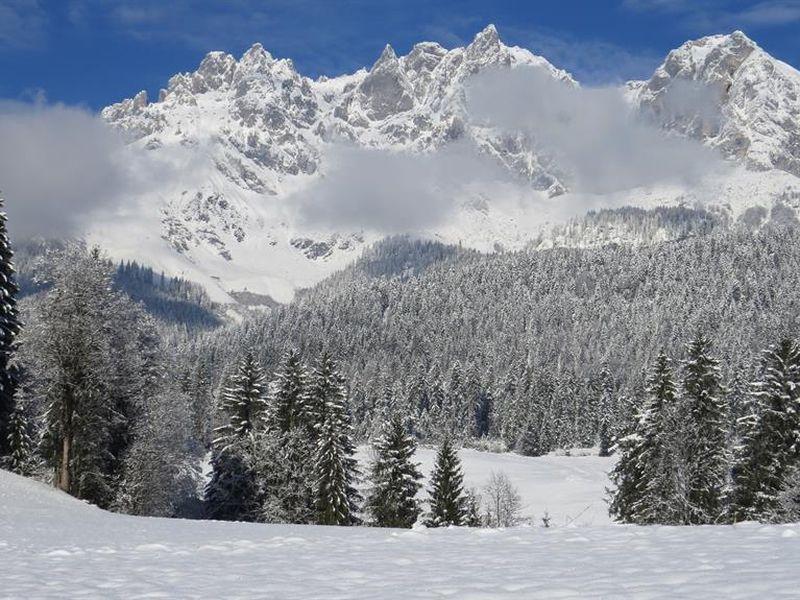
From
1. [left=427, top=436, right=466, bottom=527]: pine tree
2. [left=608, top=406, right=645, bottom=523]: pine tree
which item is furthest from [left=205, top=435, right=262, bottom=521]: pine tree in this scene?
[left=608, top=406, right=645, bottom=523]: pine tree

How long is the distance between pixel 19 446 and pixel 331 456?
19.4 m

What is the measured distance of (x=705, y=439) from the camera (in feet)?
133

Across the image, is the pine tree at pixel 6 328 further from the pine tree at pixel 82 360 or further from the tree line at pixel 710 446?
the tree line at pixel 710 446

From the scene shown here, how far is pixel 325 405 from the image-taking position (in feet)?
162

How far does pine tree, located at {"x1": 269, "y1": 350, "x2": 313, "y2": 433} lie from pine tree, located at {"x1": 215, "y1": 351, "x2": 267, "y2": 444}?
44.2 inches

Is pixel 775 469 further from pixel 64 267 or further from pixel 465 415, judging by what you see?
pixel 465 415

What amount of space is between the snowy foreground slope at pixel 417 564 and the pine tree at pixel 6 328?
20724 millimetres

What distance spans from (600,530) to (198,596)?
32.5ft

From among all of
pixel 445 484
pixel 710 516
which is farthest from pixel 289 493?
pixel 710 516

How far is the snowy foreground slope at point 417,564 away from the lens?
9500 mm

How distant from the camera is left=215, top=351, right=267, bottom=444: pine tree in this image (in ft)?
169

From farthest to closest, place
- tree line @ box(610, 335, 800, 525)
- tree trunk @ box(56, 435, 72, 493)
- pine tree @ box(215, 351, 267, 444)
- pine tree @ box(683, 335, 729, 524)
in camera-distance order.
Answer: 1. pine tree @ box(215, 351, 267, 444)
2. pine tree @ box(683, 335, 729, 524)
3. tree line @ box(610, 335, 800, 525)
4. tree trunk @ box(56, 435, 72, 493)

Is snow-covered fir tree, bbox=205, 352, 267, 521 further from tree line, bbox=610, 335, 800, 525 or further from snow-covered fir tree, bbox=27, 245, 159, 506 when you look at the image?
tree line, bbox=610, 335, 800, 525

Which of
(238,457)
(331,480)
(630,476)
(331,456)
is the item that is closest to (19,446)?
(238,457)
